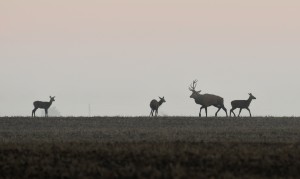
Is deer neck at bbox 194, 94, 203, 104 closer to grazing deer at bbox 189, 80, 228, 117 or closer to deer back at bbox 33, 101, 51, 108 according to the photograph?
grazing deer at bbox 189, 80, 228, 117

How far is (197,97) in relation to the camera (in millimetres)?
50031

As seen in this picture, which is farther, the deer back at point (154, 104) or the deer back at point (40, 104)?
the deer back at point (40, 104)

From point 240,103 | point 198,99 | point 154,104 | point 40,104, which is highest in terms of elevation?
point 40,104

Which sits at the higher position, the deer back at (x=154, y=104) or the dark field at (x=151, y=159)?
the deer back at (x=154, y=104)

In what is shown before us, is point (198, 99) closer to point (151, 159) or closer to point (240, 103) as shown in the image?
point (240, 103)

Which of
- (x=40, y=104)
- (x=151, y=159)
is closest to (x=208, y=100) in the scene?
(x=40, y=104)

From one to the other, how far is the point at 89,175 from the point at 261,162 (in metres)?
4.68

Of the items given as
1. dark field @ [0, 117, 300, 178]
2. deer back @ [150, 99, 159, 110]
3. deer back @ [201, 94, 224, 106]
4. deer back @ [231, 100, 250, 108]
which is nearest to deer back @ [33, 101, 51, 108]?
deer back @ [150, 99, 159, 110]

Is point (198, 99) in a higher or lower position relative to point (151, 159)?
higher

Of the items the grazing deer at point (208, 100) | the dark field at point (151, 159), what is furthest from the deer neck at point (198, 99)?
the dark field at point (151, 159)

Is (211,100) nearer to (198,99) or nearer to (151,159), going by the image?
(198,99)

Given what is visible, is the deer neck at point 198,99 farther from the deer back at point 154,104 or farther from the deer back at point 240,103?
the deer back at point 154,104

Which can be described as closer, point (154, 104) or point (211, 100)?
point (211, 100)

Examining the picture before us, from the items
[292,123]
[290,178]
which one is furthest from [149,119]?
[290,178]
